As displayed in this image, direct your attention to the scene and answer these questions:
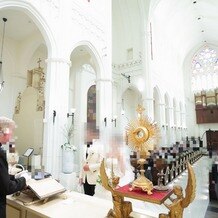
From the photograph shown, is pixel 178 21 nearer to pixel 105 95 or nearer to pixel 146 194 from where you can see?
pixel 105 95

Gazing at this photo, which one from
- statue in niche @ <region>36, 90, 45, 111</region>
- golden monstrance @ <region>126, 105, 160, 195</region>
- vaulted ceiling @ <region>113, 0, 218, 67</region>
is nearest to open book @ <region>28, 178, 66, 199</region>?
golden monstrance @ <region>126, 105, 160, 195</region>

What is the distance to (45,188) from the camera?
2188mm

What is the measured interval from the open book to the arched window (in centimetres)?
2511

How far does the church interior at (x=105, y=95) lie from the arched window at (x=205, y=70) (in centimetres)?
12

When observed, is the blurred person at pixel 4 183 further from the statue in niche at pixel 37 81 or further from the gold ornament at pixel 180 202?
the statue in niche at pixel 37 81

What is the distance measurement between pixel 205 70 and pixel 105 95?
19.6m

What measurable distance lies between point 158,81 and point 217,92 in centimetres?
1004

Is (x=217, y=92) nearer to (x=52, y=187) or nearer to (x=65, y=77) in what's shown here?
(x=65, y=77)

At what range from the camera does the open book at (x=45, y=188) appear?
2.07m

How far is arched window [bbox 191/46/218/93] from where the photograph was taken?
78.5ft

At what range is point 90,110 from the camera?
12.8 metres

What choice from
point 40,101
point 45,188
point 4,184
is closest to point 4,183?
point 4,184

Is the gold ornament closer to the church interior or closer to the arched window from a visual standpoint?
the church interior

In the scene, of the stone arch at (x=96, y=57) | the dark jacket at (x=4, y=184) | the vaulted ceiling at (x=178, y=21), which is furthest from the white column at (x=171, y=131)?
the dark jacket at (x=4, y=184)
